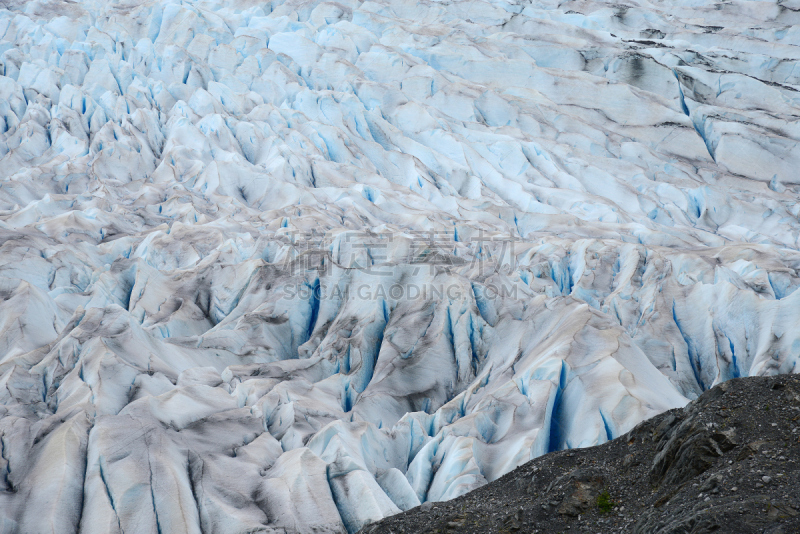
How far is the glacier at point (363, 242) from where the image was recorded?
993 centimetres

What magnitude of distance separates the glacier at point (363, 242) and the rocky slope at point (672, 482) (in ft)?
6.01

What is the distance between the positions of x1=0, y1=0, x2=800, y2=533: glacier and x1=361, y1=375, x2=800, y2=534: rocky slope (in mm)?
1831

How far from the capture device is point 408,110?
30438 mm

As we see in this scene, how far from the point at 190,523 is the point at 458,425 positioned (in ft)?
16.5

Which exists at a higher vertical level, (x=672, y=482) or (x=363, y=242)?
(x=672, y=482)

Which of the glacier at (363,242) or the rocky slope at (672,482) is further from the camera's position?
the glacier at (363,242)

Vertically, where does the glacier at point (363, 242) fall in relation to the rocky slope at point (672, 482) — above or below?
below

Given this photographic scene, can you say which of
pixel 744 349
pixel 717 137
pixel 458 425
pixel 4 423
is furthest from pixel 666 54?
pixel 4 423

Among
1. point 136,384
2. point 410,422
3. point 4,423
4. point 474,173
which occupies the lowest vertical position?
point 474,173

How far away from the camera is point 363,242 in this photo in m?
18.2

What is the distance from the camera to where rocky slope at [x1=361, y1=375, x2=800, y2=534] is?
5.39 m

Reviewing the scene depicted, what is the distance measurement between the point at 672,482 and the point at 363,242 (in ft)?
42.1

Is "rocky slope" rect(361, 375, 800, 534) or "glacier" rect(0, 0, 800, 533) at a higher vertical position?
"rocky slope" rect(361, 375, 800, 534)

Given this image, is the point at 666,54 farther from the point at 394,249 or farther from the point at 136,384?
the point at 136,384
